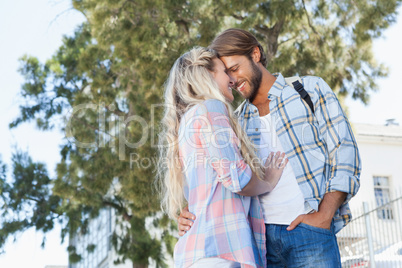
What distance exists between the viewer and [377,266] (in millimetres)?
7590

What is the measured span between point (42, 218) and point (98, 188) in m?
3.15

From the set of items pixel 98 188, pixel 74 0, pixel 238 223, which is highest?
pixel 74 0

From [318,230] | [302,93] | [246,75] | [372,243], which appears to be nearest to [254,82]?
[246,75]

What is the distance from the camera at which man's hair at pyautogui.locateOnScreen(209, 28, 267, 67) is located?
297 cm

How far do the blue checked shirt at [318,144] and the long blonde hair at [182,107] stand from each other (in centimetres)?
22

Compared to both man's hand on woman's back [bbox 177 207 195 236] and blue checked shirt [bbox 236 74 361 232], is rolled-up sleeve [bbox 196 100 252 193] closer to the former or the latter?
man's hand on woman's back [bbox 177 207 195 236]

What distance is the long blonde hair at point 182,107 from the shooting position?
2.40 m

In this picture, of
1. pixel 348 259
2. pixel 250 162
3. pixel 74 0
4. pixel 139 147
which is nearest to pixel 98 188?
pixel 139 147

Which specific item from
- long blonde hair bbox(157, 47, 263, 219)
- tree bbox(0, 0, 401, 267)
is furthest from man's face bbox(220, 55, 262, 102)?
tree bbox(0, 0, 401, 267)

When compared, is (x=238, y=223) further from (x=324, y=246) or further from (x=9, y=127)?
(x=9, y=127)

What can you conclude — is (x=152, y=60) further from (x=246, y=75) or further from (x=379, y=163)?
(x=379, y=163)

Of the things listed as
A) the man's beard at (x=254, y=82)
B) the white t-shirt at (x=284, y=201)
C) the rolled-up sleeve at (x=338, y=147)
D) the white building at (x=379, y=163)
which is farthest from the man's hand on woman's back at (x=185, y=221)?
the white building at (x=379, y=163)

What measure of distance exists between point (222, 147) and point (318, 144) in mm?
587

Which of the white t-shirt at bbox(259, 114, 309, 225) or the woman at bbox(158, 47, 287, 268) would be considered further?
the white t-shirt at bbox(259, 114, 309, 225)
